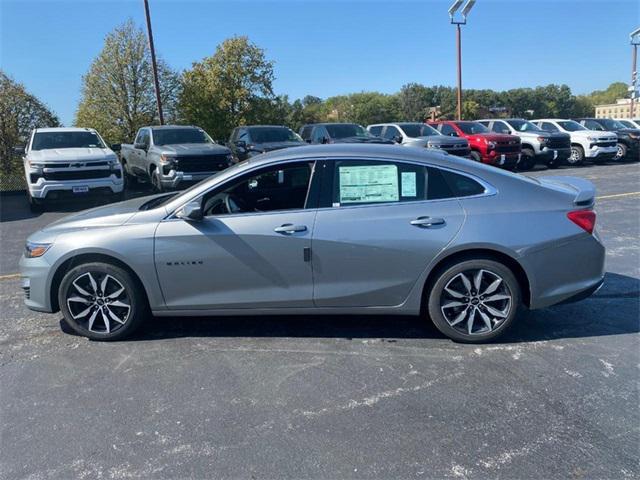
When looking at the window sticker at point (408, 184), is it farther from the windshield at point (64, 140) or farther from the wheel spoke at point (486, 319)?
the windshield at point (64, 140)

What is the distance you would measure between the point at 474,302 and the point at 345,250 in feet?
3.58

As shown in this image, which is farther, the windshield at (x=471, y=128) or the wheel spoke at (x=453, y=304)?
the windshield at (x=471, y=128)

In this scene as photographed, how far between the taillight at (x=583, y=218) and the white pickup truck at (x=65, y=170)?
32.5 ft

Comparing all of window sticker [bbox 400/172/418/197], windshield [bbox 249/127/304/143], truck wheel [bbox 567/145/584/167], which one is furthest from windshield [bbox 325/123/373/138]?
window sticker [bbox 400/172/418/197]

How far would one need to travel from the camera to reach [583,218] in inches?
154

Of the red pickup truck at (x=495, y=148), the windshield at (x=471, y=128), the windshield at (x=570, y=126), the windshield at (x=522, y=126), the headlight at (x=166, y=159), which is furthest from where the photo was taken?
the windshield at (x=570, y=126)

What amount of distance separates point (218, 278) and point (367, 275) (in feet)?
3.85

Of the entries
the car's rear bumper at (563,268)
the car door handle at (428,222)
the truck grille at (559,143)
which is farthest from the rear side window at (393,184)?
the truck grille at (559,143)

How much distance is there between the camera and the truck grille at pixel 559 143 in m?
18.3

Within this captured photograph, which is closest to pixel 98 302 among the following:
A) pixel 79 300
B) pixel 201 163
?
pixel 79 300

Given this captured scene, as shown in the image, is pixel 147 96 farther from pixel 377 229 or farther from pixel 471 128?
pixel 377 229

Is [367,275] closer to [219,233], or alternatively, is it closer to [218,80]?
[219,233]

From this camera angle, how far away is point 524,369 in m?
3.57

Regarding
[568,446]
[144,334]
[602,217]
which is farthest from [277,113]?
[568,446]
